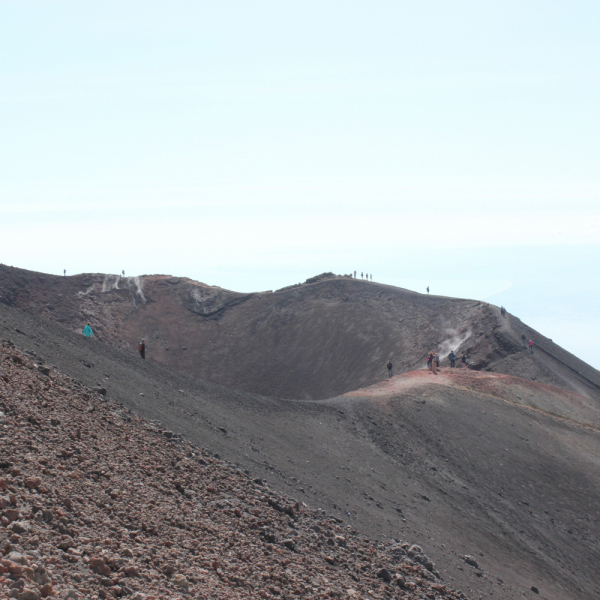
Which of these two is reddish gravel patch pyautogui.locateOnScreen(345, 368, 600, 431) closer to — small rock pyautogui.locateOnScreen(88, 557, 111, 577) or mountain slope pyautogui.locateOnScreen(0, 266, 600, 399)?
mountain slope pyautogui.locateOnScreen(0, 266, 600, 399)

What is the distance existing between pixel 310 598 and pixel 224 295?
53.7 metres

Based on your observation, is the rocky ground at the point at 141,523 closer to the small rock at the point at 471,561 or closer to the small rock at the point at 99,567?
the small rock at the point at 99,567

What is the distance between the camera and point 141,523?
Result: 10.3 metres

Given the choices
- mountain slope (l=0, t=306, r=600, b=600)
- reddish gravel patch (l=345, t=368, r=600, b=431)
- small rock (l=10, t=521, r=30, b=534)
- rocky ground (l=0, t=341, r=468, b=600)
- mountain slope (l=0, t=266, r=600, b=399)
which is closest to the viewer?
small rock (l=10, t=521, r=30, b=534)

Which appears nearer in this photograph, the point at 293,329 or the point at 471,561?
the point at 471,561

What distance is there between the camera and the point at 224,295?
207ft

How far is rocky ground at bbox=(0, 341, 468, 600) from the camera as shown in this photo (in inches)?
325

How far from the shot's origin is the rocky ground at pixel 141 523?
8250 mm

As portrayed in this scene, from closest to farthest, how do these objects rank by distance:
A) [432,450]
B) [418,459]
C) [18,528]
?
1. [18,528]
2. [418,459]
3. [432,450]

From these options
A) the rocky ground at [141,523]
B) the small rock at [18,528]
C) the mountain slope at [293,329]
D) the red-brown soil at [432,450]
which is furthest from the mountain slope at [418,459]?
the mountain slope at [293,329]

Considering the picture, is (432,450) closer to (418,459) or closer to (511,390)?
(418,459)

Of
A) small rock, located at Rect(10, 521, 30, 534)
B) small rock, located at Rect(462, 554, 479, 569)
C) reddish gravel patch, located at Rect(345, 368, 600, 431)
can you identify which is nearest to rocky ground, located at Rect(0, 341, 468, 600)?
small rock, located at Rect(10, 521, 30, 534)

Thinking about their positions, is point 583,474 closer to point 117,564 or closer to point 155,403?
point 155,403

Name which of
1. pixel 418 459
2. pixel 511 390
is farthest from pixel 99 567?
pixel 511 390
